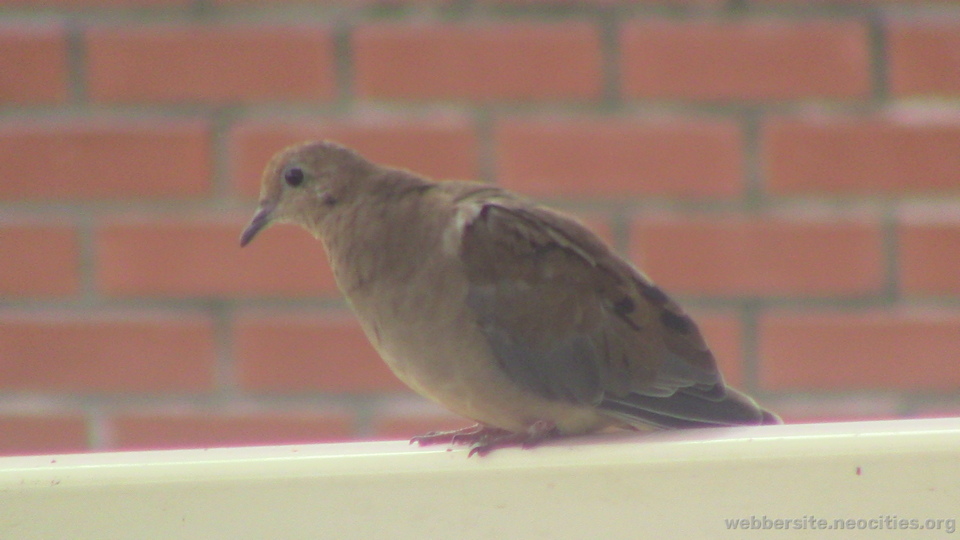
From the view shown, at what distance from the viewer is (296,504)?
1.60 feet

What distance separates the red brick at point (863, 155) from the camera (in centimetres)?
95

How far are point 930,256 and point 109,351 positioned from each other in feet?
2.70

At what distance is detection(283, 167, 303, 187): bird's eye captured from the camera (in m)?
0.80

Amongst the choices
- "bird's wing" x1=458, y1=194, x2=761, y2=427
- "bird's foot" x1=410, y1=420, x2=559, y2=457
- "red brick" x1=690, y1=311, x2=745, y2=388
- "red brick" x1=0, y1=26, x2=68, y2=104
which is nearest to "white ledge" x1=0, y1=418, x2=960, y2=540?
"bird's foot" x1=410, y1=420, x2=559, y2=457

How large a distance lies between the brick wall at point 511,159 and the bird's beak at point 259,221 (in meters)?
0.17

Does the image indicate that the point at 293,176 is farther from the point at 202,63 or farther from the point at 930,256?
the point at 930,256

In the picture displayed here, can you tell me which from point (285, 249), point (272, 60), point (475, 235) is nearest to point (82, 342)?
point (285, 249)

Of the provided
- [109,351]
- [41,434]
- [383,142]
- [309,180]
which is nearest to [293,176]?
[309,180]

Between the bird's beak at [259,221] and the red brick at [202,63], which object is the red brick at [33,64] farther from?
the bird's beak at [259,221]

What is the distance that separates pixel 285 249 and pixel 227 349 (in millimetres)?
118

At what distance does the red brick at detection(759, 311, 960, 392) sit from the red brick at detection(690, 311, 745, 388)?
0.02 meters

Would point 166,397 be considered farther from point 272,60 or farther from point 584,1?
point 584,1

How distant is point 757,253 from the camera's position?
38.1 inches

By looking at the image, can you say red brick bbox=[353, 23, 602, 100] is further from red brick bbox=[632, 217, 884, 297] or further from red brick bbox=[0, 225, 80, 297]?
red brick bbox=[0, 225, 80, 297]
